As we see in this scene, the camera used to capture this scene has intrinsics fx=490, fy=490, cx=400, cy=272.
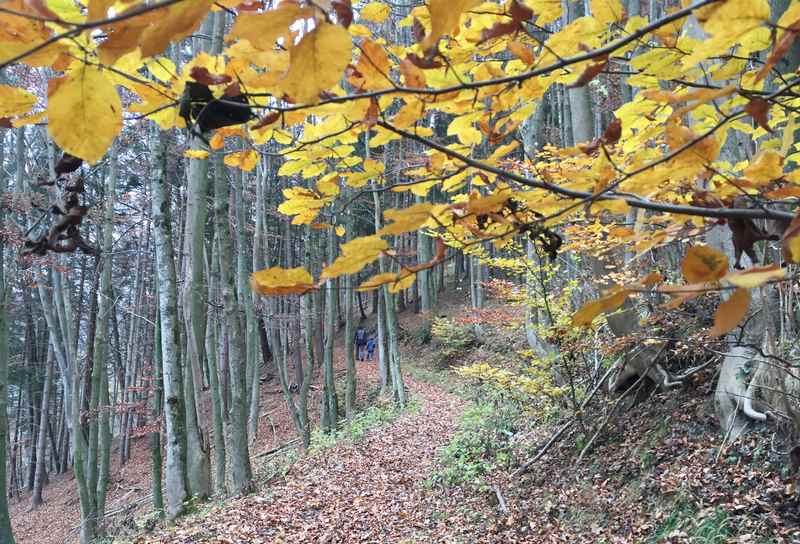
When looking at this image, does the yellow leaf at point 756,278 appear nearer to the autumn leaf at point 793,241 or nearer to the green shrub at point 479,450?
the autumn leaf at point 793,241

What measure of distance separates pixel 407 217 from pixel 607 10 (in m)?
0.70

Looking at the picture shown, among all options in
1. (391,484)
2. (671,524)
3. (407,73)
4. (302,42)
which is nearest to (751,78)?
(407,73)

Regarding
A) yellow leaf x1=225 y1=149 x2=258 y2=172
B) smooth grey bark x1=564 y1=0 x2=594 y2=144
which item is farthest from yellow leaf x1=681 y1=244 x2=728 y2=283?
smooth grey bark x1=564 y1=0 x2=594 y2=144

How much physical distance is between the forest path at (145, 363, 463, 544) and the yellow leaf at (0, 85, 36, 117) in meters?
4.88

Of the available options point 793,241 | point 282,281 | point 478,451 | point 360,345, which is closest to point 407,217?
point 282,281

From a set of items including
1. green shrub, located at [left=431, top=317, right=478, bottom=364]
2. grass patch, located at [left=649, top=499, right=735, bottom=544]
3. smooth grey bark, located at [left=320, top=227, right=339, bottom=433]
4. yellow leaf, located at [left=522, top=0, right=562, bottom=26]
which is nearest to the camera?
yellow leaf, located at [left=522, top=0, right=562, bottom=26]

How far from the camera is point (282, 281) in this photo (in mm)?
735

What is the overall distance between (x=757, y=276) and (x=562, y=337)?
4.99 m

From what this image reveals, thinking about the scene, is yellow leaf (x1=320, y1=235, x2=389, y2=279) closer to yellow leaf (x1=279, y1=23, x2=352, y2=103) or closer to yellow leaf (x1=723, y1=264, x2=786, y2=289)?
yellow leaf (x1=279, y1=23, x2=352, y2=103)

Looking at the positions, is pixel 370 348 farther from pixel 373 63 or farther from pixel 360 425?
pixel 373 63

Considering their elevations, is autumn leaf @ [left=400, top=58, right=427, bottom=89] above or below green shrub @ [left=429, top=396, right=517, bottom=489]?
above

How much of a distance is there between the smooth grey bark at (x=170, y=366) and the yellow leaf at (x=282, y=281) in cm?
645

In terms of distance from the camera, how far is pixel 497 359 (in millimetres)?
14352

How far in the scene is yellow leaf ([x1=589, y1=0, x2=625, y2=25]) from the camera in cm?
100
